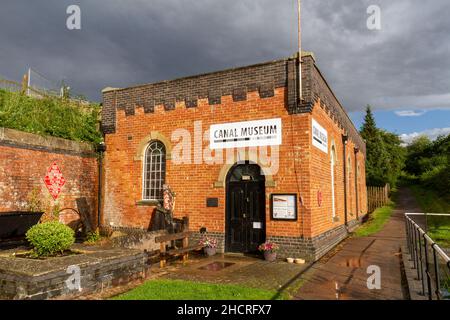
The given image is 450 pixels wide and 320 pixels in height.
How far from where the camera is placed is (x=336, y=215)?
13930mm

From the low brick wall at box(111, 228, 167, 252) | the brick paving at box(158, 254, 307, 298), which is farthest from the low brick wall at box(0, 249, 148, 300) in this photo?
the low brick wall at box(111, 228, 167, 252)

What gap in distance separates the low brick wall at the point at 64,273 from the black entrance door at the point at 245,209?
3975 mm

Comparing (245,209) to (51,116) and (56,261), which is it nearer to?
(56,261)

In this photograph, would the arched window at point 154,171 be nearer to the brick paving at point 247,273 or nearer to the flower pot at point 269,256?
the brick paving at point 247,273

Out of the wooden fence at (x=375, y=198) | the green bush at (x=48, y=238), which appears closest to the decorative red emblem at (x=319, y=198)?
the green bush at (x=48, y=238)

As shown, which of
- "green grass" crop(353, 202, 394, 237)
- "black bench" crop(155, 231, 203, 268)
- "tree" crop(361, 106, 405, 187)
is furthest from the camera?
"tree" crop(361, 106, 405, 187)

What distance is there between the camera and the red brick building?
1012 centimetres

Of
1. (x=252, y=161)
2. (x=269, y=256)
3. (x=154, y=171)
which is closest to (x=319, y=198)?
(x=252, y=161)

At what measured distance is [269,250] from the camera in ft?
31.8

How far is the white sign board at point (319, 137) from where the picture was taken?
1068 cm

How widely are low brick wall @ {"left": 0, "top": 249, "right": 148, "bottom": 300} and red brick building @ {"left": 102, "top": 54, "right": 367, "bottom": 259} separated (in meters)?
4.20

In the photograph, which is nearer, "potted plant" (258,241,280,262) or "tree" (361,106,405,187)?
"potted plant" (258,241,280,262)

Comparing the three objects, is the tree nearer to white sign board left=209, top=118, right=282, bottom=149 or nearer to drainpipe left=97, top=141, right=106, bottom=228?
white sign board left=209, top=118, right=282, bottom=149
